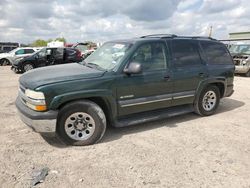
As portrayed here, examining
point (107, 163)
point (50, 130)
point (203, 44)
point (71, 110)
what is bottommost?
Answer: point (107, 163)

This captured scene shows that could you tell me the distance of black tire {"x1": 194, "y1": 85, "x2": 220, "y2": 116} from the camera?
5.75 m

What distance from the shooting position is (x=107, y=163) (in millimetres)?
3674

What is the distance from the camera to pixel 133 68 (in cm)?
433

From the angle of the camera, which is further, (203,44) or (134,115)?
(203,44)

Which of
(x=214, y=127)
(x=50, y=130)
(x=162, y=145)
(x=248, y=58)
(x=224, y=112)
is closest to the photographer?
(x=50, y=130)

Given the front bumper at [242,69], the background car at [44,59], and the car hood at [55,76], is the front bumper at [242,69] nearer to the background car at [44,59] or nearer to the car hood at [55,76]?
the background car at [44,59]

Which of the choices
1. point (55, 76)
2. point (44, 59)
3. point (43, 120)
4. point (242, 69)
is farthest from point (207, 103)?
point (44, 59)

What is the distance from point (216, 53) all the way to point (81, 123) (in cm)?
380

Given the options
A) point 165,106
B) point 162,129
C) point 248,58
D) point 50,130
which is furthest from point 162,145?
point 248,58

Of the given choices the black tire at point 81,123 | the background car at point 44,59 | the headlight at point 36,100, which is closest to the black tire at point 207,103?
the black tire at point 81,123

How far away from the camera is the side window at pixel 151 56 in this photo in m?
4.69

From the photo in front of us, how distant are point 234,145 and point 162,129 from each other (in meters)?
1.36

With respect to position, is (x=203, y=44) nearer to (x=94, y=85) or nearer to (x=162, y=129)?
(x=162, y=129)

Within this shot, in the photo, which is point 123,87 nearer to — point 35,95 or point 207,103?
point 35,95
